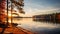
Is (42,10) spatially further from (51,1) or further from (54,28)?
(54,28)

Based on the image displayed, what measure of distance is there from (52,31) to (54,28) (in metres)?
0.08

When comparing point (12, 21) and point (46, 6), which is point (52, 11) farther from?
point (12, 21)

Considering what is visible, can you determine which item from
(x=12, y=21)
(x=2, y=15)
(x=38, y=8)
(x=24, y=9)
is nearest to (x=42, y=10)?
(x=38, y=8)

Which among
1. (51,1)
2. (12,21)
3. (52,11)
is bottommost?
(12,21)

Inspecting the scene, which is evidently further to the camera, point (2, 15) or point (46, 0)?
point (2, 15)

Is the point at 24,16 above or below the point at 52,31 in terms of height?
above

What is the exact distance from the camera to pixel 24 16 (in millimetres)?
2982

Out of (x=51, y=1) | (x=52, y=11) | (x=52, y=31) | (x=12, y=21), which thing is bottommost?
(x=52, y=31)

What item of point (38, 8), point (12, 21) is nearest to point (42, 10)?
point (38, 8)

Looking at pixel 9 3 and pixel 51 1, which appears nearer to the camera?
pixel 51 1

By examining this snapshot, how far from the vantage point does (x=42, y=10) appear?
2898mm

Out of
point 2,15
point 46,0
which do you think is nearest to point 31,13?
point 46,0

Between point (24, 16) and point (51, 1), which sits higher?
point (51, 1)

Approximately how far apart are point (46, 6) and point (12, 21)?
2.47 ft
